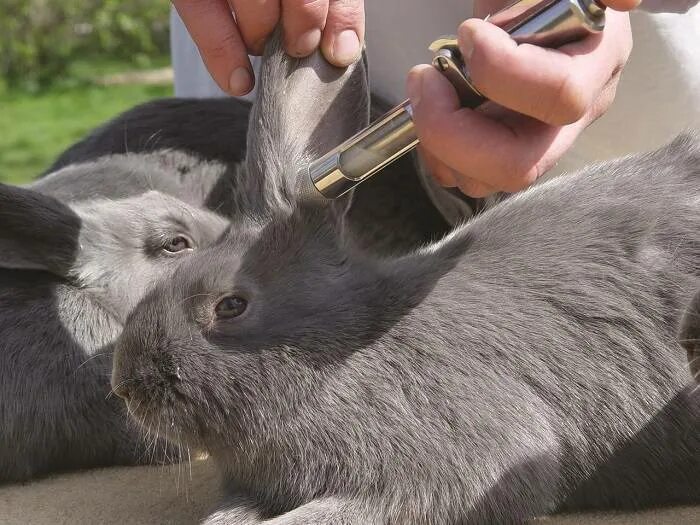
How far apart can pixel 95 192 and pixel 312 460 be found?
130 centimetres

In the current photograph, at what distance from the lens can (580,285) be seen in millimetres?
1781

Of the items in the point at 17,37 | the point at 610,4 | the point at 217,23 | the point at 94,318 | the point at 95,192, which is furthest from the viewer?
the point at 17,37

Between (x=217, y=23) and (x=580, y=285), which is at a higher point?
(x=217, y=23)

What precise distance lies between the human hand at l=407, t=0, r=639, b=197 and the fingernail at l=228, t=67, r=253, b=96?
1.59ft

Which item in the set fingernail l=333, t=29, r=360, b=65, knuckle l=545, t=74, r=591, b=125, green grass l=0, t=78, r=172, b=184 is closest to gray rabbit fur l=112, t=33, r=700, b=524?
knuckle l=545, t=74, r=591, b=125

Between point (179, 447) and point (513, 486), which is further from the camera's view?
point (179, 447)

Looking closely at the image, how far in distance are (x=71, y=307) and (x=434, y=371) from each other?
0.99 metres

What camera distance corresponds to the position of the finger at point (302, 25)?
6.49ft

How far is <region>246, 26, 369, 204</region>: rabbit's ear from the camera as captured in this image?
1.91m

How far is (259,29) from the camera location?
2072mm

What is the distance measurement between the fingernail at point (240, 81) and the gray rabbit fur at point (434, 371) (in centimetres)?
42

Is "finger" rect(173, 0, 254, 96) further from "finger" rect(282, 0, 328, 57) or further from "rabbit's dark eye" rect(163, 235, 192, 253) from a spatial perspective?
"rabbit's dark eye" rect(163, 235, 192, 253)

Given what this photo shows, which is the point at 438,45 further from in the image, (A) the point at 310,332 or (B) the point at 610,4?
(A) the point at 310,332

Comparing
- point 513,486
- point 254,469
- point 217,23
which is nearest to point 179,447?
point 254,469
